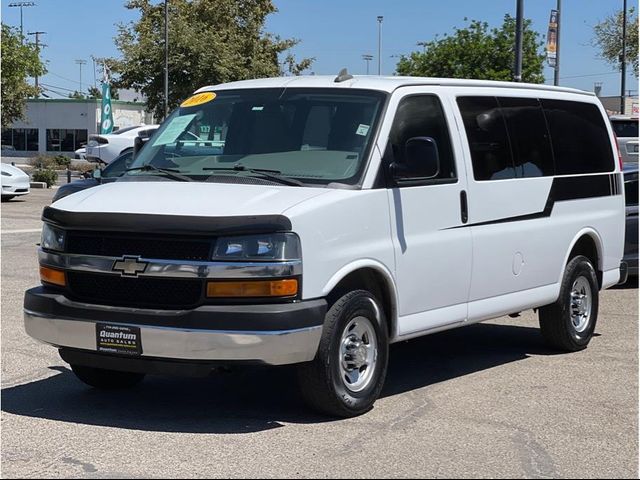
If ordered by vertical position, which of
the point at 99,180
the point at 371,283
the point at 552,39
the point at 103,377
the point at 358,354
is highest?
the point at 552,39

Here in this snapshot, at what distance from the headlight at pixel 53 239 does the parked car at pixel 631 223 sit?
7807 mm

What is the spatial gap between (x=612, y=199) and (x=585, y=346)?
139cm

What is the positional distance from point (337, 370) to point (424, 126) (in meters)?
1.94

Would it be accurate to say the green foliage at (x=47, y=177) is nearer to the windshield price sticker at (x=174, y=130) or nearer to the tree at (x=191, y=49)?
the tree at (x=191, y=49)

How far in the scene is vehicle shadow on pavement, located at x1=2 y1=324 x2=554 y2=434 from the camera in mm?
6359

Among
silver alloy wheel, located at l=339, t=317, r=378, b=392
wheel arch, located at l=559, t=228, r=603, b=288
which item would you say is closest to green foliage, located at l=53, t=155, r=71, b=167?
wheel arch, located at l=559, t=228, r=603, b=288

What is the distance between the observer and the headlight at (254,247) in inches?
231

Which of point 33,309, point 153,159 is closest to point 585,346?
point 153,159

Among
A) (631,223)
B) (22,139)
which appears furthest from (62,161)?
(631,223)

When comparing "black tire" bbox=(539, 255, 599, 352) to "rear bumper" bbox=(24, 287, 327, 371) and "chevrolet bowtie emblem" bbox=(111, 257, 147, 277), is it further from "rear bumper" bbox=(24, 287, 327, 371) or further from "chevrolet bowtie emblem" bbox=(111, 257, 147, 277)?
"chevrolet bowtie emblem" bbox=(111, 257, 147, 277)

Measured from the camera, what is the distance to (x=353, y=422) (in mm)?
6328

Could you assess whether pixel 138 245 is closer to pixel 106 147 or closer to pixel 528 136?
pixel 528 136

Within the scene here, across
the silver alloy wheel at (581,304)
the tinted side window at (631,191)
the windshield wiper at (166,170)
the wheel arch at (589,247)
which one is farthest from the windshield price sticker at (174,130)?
the tinted side window at (631,191)

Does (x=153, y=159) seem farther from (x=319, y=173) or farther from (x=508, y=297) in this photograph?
(x=508, y=297)
